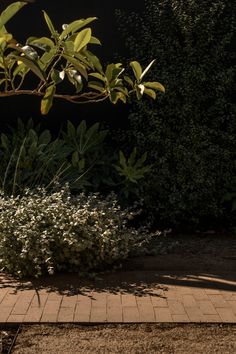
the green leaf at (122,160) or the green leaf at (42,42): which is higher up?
the green leaf at (42,42)

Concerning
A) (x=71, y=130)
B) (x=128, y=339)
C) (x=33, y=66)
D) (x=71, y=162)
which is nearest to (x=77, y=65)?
(x=33, y=66)

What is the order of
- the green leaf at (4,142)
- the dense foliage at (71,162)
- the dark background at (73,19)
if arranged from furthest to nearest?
the dark background at (73,19) → the green leaf at (4,142) → the dense foliage at (71,162)

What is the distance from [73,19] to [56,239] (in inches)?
137

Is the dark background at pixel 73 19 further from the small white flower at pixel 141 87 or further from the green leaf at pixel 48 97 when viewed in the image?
the green leaf at pixel 48 97

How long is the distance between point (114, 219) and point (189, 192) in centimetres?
157

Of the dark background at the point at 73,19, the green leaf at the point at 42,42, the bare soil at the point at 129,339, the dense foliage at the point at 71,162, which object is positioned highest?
the green leaf at the point at 42,42

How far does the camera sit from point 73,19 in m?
7.28

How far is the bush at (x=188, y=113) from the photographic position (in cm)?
646

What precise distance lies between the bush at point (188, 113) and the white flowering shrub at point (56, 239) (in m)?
1.48

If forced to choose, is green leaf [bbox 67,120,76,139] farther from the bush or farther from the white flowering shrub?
the white flowering shrub

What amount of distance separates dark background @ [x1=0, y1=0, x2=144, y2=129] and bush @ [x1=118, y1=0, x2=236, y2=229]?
20.5 inches

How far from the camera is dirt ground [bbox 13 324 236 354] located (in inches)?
139

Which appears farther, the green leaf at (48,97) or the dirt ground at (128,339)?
the dirt ground at (128,339)

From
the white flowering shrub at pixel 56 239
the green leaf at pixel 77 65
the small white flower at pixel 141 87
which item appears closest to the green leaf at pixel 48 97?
the green leaf at pixel 77 65
